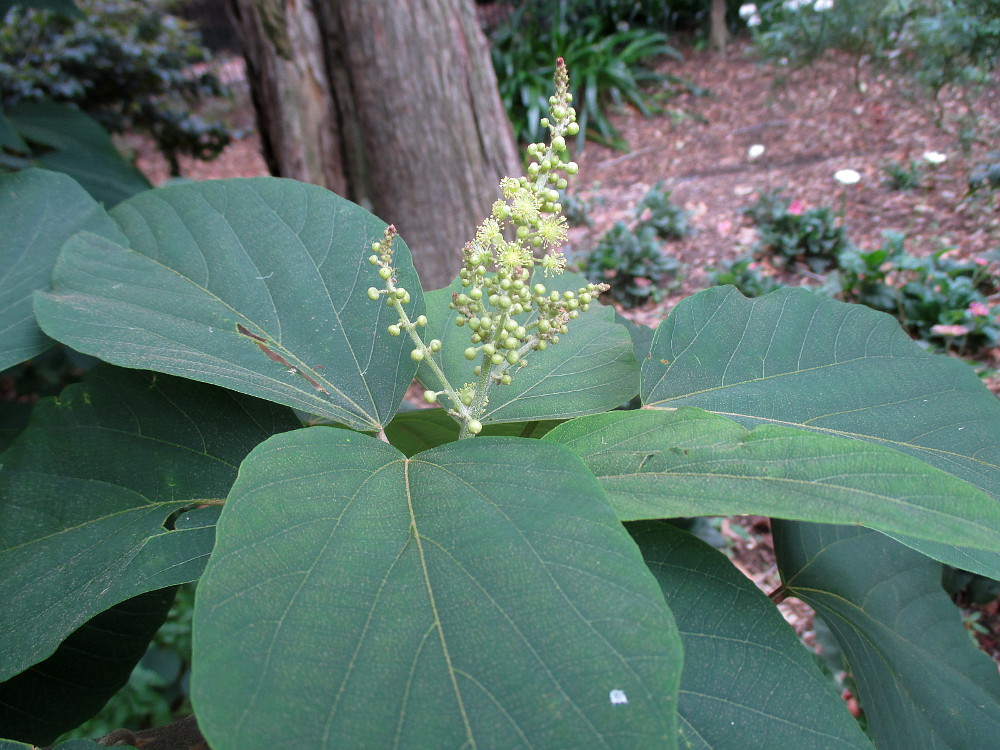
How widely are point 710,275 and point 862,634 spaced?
12.6ft

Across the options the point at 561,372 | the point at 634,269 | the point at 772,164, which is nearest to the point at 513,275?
the point at 561,372

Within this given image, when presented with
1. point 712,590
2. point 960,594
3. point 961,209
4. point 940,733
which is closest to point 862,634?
point 940,733

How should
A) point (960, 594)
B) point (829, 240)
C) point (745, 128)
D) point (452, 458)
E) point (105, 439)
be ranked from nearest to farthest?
1. point (452, 458)
2. point (105, 439)
3. point (960, 594)
4. point (829, 240)
5. point (745, 128)

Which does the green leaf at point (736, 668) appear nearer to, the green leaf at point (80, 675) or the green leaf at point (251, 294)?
the green leaf at point (251, 294)

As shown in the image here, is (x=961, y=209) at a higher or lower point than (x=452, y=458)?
lower

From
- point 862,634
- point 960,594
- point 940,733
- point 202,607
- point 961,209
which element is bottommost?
point 960,594

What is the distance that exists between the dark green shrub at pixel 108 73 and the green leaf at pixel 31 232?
12.0 ft

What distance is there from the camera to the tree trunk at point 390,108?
9.16 feet

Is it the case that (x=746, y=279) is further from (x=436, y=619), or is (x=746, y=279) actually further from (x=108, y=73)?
(x=108, y=73)

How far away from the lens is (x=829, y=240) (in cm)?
440

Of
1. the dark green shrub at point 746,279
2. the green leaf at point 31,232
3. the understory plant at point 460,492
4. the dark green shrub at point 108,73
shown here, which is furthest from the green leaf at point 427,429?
the dark green shrub at point 108,73

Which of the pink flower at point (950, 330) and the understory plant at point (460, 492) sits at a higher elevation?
the understory plant at point (460, 492)

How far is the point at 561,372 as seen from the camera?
960 millimetres

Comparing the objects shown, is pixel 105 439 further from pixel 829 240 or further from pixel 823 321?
pixel 829 240
